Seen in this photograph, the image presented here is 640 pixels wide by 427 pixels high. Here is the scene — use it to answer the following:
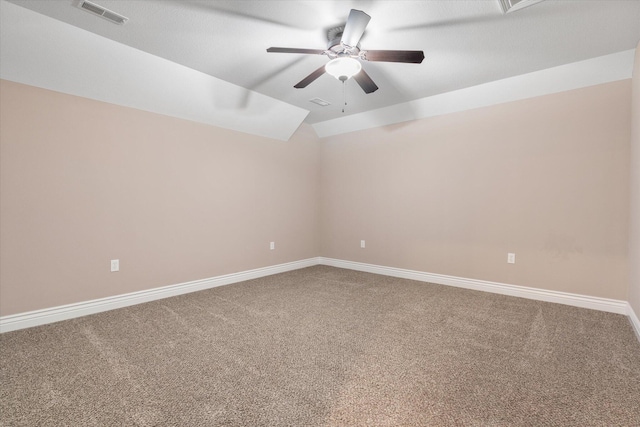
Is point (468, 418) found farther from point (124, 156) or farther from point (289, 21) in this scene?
point (124, 156)

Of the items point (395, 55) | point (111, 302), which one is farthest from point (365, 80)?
point (111, 302)

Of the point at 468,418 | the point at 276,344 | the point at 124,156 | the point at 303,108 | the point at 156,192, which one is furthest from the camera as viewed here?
the point at 303,108

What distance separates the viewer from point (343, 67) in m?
2.41

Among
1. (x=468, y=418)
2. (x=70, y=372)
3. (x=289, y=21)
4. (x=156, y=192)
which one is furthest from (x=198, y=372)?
(x=289, y=21)

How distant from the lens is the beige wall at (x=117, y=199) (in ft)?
8.64

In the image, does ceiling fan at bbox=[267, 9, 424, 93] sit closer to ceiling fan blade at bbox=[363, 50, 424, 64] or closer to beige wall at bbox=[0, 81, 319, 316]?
ceiling fan blade at bbox=[363, 50, 424, 64]

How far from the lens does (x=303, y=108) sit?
4.50 meters

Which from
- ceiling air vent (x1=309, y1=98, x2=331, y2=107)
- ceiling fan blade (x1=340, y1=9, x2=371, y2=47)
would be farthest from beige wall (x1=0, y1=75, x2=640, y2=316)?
ceiling fan blade (x1=340, y1=9, x2=371, y2=47)

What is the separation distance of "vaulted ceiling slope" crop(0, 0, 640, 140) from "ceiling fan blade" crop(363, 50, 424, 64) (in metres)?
0.29

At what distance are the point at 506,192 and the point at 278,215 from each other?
323cm

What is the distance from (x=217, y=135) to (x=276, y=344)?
2.92 meters

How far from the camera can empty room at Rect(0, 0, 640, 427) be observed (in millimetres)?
1799

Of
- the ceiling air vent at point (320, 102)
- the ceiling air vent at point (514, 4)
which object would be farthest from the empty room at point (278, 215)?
the ceiling air vent at point (320, 102)

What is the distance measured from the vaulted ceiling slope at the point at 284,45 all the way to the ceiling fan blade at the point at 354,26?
8.8 inches
